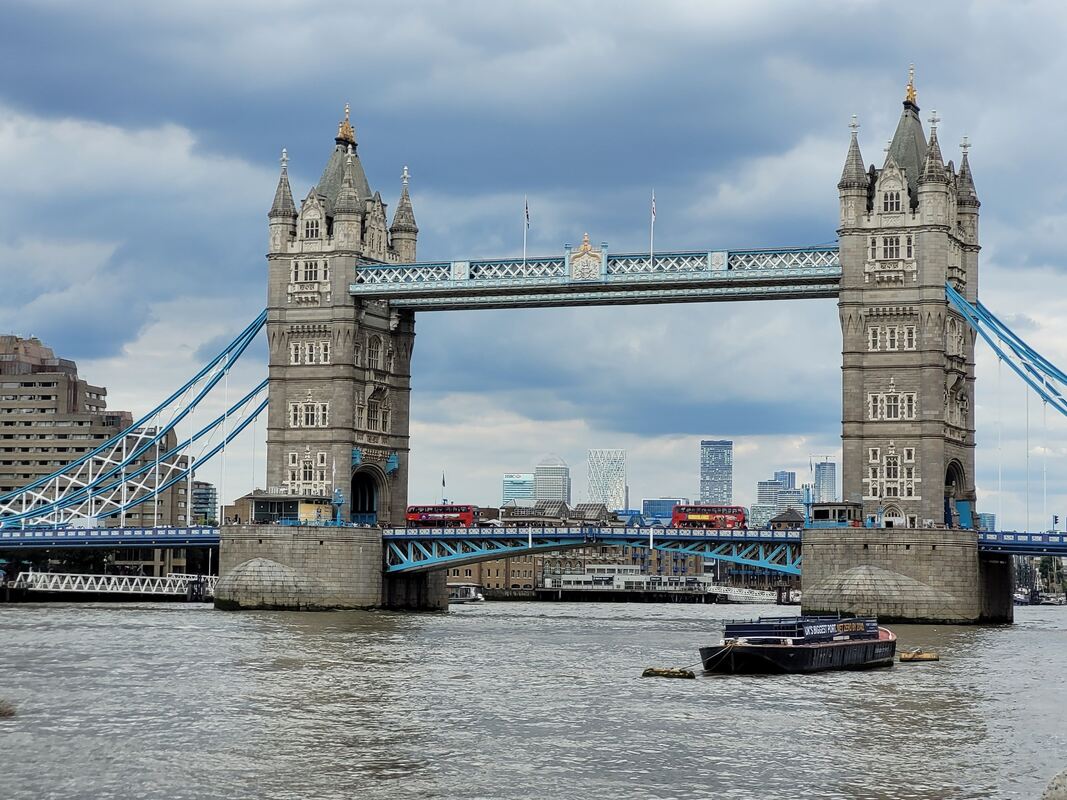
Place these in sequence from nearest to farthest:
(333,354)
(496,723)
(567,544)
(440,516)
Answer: (496,723) → (567,544) → (333,354) → (440,516)

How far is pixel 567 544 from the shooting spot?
4978 inches

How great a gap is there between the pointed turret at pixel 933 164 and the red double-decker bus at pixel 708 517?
1556 inches

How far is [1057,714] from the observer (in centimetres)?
6038

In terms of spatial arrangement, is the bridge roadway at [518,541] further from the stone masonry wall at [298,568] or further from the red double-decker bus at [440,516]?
the red double-decker bus at [440,516]

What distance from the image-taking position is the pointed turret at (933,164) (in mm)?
117062

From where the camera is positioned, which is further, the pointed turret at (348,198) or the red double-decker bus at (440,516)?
the red double-decker bus at (440,516)

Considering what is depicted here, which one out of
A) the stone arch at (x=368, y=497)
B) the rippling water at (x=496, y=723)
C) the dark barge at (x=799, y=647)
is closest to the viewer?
the rippling water at (x=496, y=723)

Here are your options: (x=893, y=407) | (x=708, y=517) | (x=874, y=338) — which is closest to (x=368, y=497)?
(x=708, y=517)

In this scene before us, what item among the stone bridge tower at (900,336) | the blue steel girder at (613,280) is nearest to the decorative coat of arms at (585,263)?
the blue steel girder at (613,280)

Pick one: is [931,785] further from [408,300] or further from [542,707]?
[408,300]

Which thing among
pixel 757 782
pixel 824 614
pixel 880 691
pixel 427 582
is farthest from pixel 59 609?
pixel 757 782

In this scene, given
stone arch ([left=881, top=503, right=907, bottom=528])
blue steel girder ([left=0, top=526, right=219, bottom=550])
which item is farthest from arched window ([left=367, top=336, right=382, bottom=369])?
stone arch ([left=881, top=503, right=907, bottom=528])

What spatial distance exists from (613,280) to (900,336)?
62.4ft

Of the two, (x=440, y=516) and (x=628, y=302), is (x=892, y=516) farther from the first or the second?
(x=440, y=516)
